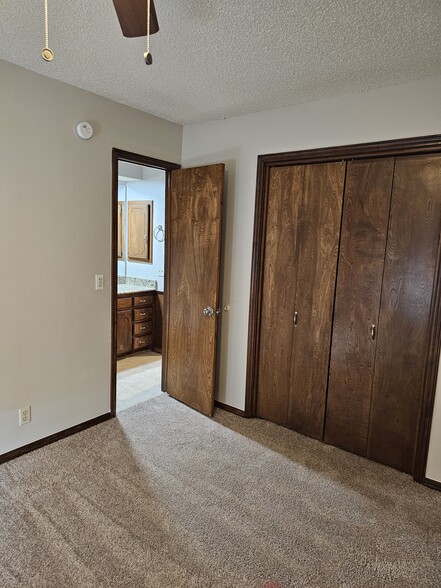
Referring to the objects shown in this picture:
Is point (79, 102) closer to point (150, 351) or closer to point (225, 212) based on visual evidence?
point (225, 212)

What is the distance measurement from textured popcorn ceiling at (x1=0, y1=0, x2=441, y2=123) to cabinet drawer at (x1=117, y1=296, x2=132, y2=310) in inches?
91.6

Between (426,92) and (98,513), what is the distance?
3028 millimetres

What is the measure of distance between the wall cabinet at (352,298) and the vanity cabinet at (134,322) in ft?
6.66

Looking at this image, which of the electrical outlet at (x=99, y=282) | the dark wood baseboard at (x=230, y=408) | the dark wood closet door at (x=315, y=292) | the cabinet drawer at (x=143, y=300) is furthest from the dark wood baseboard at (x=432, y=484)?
the cabinet drawer at (x=143, y=300)

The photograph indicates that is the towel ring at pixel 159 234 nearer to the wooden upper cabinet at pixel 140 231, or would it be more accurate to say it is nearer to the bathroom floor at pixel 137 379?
the wooden upper cabinet at pixel 140 231

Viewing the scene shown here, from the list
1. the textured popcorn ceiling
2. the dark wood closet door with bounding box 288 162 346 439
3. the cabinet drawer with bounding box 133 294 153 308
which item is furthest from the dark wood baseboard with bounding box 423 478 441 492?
the cabinet drawer with bounding box 133 294 153 308

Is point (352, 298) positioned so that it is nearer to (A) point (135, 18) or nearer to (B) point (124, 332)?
(A) point (135, 18)

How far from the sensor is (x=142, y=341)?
187 inches

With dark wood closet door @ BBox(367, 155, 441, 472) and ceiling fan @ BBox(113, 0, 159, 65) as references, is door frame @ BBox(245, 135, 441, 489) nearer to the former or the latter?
dark wood closet door @ BBox(367, 155, 441, 472)

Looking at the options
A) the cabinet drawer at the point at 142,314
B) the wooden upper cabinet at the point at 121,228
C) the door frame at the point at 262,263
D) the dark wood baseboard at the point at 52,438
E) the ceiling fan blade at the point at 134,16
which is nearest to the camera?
the ceiling fan blade at the point at 134,16

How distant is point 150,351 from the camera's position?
4.86 meters

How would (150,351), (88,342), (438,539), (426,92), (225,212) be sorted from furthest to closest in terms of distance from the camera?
(150,351) < (225,212) < (88,342) < (426,92) < (438,539)

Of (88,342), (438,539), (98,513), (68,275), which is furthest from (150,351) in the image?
(438,539)

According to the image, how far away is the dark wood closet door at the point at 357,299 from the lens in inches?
94.5
